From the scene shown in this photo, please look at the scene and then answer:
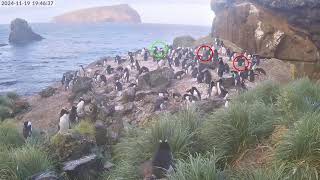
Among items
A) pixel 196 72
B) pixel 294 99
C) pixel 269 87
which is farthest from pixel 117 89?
pixel 294 99

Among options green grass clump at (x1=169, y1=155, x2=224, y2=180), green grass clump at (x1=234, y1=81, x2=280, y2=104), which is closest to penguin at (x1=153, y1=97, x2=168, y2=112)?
green grass clump at (x1=234, y1=81, x2=280, y2=104)

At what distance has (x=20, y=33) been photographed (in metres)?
96.4

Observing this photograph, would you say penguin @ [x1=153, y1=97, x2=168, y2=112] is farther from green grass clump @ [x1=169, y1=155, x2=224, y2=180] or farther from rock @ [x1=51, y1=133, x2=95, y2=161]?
green grass clump @ [x1=169, y1=155, x2=224, y2=180]

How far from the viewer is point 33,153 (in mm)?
7840

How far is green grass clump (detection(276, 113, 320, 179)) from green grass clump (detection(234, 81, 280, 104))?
4409 millimetres

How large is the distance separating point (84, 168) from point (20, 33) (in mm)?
93847

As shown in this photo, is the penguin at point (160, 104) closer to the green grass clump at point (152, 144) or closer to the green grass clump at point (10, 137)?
the green grass clump at point (10, 137)

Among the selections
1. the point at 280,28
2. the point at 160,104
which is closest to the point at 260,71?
the point at 280,28

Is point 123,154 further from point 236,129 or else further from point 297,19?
point 297,19

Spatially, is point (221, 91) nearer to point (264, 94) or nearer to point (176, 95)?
point (176, 95)

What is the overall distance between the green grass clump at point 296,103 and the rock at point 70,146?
402cm

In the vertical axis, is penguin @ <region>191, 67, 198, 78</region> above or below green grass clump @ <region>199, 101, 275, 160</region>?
below

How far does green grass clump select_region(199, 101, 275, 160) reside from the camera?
7598mm

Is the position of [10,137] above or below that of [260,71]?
above
